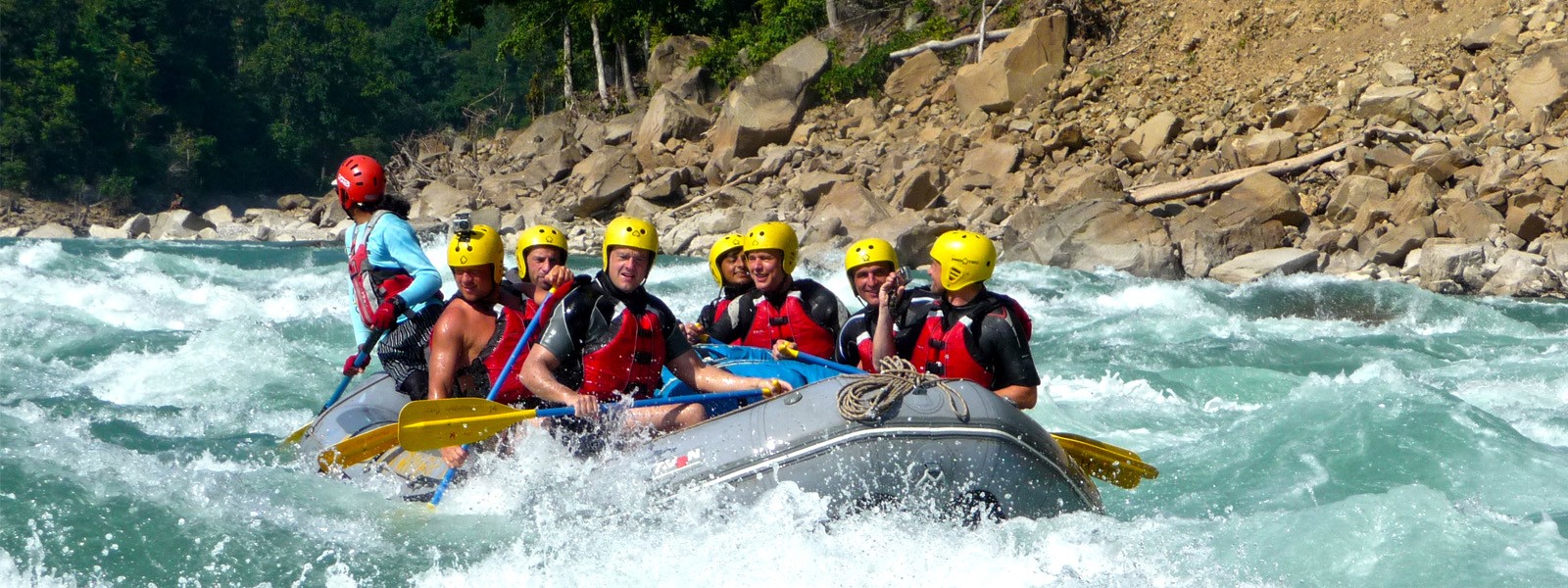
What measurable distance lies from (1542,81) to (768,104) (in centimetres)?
1231

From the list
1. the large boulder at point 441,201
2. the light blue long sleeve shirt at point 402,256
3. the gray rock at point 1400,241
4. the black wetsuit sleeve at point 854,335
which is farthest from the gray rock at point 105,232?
the black wetsuit sleeve at point 854,335

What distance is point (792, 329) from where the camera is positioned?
240 inches

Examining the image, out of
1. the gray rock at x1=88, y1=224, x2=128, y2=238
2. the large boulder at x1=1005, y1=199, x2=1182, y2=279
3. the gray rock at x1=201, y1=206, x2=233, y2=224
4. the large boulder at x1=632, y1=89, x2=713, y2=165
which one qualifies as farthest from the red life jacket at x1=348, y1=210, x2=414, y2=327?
the gray rock at x1=88, y1=224, x2=128, y2=238

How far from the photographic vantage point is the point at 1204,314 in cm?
1207

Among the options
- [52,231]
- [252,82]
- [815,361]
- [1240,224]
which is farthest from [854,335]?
[252,82]

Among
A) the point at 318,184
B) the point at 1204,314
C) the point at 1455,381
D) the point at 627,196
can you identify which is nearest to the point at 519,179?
the point at 627,196

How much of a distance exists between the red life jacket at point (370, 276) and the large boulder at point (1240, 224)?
419 inches

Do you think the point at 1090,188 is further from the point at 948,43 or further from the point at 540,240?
the point at 540,240

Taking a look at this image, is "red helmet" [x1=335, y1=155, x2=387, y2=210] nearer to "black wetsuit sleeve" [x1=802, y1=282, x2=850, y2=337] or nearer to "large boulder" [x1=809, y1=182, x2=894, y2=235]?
"black wetsuit sleeve" [x1=802, y1=282, x2=850, y2=337]

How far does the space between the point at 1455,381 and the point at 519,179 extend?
19.3 m

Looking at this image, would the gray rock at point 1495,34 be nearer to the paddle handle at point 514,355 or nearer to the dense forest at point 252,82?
the dense forest at point 252,82

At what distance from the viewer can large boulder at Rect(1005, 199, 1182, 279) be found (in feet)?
47.3

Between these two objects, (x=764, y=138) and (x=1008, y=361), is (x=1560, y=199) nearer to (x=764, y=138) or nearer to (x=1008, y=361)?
(x=1008, y=361)

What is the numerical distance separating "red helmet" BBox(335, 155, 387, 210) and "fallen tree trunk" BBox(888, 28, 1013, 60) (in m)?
18.8
